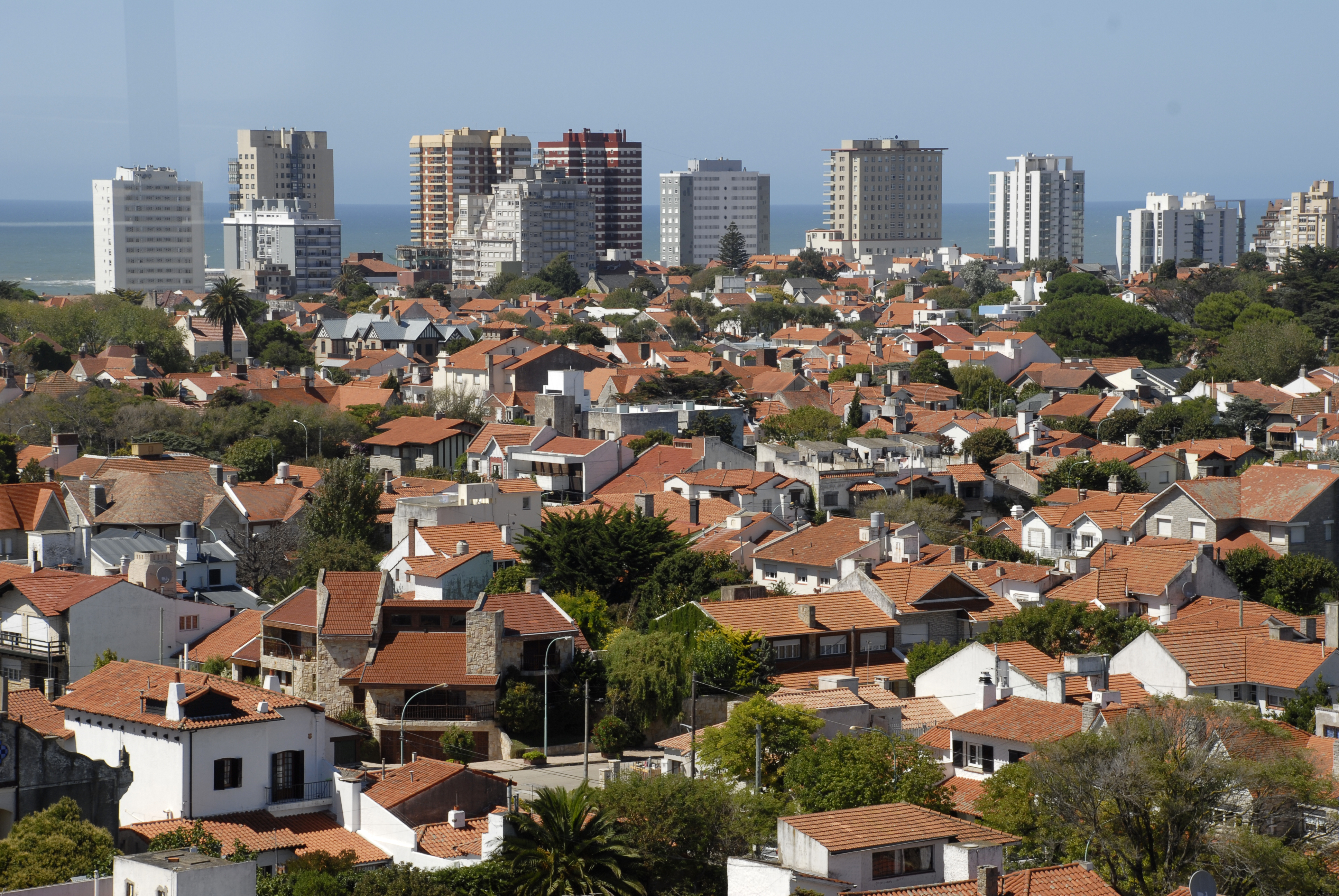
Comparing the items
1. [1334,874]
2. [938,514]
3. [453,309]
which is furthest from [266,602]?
[453,309]

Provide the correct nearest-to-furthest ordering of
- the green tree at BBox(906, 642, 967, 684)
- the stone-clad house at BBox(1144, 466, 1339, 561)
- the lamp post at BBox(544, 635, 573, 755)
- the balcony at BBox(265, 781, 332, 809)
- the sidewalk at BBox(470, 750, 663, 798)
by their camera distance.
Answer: the balcony at BBox(265, 781, 332, 809)
the sidewalk at BBox(470, 750, 663, 798)
the lamp post at BBox(544, 635, 573, 755)
the green tree at BBox(906, 642, 967, 684)
the stone-clad house at BBox(1144, 466, 1339, 561)

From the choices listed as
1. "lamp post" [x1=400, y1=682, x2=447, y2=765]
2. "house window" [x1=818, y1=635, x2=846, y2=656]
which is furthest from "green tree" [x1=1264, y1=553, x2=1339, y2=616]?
"lamp post" [x1=400, y1=682, x2=447, y2=765]

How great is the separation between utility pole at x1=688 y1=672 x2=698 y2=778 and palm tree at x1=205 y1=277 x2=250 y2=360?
2213 inches

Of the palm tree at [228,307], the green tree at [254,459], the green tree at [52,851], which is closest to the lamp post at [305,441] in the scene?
the green tree at [254,459]

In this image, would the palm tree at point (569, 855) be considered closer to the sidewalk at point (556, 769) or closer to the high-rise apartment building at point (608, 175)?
the sidewalk at point (556, 769)

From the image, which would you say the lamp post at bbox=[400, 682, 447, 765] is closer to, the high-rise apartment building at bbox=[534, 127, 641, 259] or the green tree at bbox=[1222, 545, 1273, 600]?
the green tree at bbox=[1222, 545, 1273, 600]

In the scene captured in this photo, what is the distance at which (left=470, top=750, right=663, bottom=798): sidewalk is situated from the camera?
93.8ft

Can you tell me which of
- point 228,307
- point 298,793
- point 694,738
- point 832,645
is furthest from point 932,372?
point 298,793

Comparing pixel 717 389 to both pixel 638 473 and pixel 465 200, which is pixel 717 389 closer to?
pixel 638 473

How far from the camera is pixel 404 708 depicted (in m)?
30.5

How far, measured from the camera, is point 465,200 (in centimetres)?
16912

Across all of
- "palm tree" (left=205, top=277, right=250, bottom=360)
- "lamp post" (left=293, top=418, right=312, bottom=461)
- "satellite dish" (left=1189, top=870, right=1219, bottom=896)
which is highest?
"palm tree" (left=205, top=277, right=250, bottom=360)

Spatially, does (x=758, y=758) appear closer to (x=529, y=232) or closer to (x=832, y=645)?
(x=832, y=645)

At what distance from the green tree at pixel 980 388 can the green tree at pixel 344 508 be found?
126 ft
